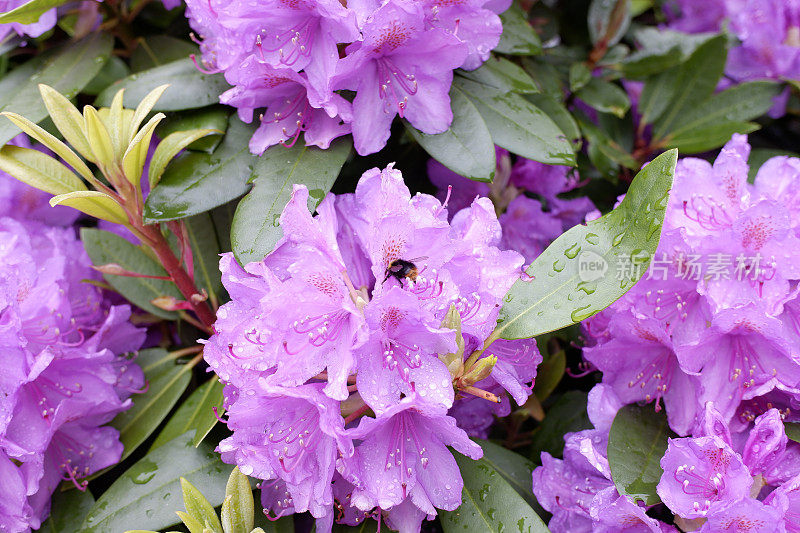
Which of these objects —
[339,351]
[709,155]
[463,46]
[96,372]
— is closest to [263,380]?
[339,351]

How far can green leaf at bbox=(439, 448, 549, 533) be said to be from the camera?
1.03 meters

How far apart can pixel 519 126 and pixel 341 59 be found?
1.17 ft

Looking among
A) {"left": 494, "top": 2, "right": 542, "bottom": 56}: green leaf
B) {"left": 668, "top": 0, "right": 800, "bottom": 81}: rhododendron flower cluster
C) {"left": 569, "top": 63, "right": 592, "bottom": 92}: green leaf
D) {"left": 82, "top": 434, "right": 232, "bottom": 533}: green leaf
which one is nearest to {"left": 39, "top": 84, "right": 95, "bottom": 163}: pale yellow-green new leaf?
{"left": 82, "top": 434, "right": 232, "bottom": 533}: green leaf

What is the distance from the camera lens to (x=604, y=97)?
1.59 metres

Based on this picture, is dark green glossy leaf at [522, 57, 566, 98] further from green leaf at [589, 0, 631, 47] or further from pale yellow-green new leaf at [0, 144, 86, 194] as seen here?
pale yellow-green new leaf at [0, 144, 86, 194]

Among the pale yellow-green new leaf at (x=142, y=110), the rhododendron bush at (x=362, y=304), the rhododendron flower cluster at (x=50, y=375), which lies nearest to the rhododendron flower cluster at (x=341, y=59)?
the rhododendron bush at (x=362, y=304)

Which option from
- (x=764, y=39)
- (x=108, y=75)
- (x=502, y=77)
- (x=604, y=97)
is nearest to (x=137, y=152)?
(x=108, y=75)

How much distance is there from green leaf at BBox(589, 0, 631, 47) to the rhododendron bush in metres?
0.41

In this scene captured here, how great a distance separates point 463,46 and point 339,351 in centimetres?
52

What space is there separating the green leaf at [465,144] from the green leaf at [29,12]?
65 centimetres

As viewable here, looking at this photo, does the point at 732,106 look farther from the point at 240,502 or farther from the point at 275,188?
the point at 240,502

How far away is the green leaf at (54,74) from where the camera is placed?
50.8 inches

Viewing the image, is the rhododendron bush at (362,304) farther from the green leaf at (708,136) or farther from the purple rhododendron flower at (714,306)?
the green leaf at (708,136)

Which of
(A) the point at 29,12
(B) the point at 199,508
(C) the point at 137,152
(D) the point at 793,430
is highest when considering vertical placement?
(A) the point at 29,12
